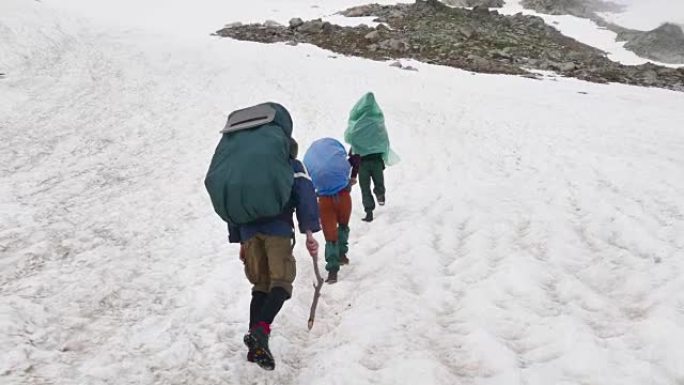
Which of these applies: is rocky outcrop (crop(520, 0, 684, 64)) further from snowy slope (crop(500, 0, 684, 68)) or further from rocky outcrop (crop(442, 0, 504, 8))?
rocky outcrop (crop(442, 0, 504, 8))

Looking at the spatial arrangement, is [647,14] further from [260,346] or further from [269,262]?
[260,346]

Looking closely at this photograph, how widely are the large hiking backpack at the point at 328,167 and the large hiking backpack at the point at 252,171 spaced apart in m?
2.19

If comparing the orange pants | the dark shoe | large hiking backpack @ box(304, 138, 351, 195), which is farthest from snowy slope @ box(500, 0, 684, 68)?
the dark shoe

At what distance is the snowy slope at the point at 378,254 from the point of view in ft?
17.1

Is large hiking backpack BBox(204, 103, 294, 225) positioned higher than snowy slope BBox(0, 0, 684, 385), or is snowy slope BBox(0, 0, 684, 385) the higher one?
large hiking backpack BBox(204, 103, 294, 225)

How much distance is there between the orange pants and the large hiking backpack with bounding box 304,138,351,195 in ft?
0.54

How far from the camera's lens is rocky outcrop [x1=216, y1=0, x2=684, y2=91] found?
102 ft

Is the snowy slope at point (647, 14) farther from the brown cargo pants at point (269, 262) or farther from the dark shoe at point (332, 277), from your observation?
the brown cargo pants at point (269, 262)

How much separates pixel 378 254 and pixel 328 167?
208cm

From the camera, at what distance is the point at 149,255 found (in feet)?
25.2

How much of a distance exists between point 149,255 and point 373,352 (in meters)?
3.99

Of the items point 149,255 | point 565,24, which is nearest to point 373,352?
point 149,255

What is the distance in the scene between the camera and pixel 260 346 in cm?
489

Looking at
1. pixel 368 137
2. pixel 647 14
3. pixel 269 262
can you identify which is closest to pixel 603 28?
pixel 647 14
